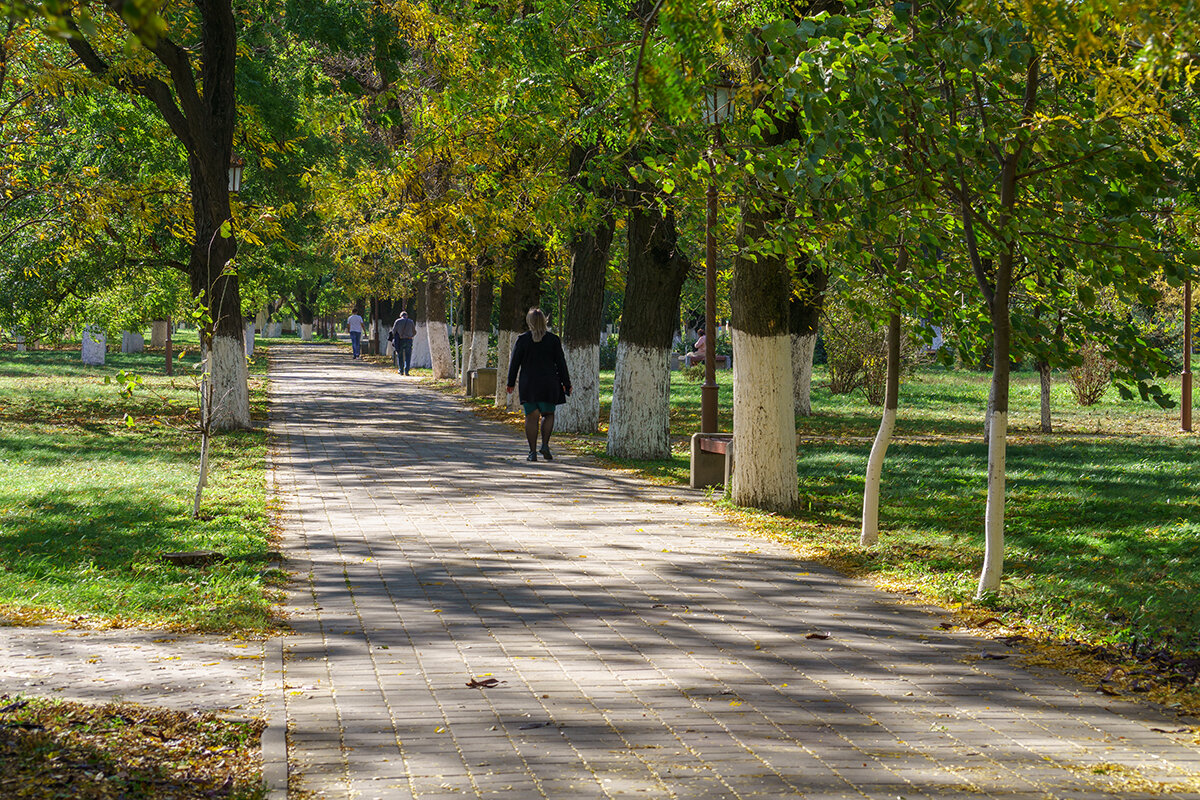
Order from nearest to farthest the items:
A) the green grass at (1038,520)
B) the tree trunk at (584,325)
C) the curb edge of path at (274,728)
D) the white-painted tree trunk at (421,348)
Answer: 1. the curb edge of path at (274,728)
2. the green grass at (1038,520)
3. the tree trunk at (584,325)
4. the white-painted tree trunk at (421,348)

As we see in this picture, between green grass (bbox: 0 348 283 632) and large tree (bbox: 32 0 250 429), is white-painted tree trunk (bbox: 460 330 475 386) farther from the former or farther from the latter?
large tree (bbox: 32 0 250 429)

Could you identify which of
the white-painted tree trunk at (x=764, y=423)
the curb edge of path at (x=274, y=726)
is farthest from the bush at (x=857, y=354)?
the curb edge of path at (x=274, y=726)

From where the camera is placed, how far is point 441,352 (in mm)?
35156

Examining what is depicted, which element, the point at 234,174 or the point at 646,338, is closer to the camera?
the point at 646,338

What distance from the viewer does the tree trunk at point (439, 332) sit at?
34.2m

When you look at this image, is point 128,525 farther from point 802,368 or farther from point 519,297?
point 802,368

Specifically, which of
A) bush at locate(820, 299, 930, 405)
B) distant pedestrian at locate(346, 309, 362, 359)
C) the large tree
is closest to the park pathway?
the large tree

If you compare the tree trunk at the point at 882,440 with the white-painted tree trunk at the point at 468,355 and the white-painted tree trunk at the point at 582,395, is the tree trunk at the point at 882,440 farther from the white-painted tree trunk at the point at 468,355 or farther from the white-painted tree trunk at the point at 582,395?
the white-painted tree trunk at the point at 468,355

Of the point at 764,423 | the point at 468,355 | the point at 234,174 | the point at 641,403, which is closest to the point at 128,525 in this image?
the point at 764,423

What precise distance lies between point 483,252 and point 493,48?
1034cm

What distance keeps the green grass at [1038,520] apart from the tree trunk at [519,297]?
3.60 m

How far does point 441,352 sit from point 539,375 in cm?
2030

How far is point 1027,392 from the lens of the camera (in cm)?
3142

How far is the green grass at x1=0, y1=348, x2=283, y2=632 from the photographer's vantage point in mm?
7086
